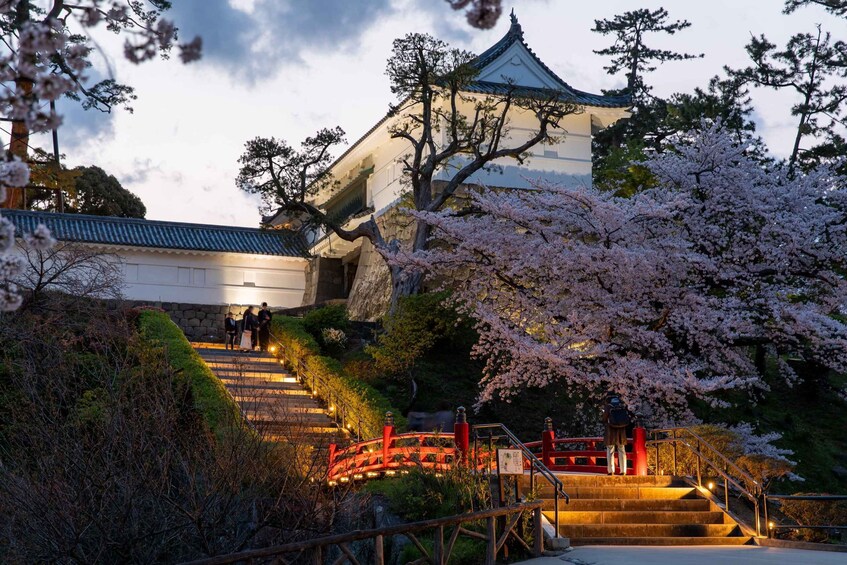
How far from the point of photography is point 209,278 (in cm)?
3812

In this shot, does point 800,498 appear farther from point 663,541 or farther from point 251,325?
point 251,325

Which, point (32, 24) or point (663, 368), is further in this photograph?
point (663, 368)

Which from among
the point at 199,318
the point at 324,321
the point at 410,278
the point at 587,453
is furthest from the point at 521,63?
the point at 587,453

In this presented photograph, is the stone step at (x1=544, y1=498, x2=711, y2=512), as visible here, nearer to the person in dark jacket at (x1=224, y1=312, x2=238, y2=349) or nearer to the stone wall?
the person in dark jacket at (x1=224, y1=312, x2=238, y2=349)

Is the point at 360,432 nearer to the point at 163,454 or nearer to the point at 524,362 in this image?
the point at 524,362

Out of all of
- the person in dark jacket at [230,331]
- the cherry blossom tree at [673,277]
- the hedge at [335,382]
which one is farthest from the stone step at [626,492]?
the person in dark jacket at [230,331]

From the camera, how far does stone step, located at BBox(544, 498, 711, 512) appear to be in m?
16.0

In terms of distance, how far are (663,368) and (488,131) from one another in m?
11.2

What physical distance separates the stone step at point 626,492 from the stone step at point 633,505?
0.25 m

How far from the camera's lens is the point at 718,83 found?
3650 cm

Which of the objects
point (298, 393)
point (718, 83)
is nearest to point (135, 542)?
point (298, 393)

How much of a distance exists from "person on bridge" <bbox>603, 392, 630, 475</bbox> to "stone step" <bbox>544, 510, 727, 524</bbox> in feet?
5.26

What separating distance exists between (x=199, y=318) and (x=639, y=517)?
74.7ft

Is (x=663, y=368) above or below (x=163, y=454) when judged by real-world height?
above
